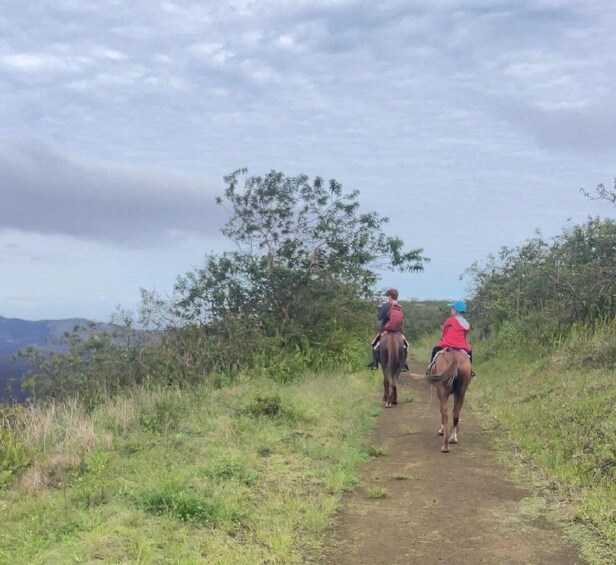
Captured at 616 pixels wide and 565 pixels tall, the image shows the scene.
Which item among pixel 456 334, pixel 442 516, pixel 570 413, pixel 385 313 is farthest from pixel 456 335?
pixel 442 516

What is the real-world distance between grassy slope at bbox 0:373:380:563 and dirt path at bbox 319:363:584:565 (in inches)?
13.2

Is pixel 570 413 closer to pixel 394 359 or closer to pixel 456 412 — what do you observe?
pixel 456 412

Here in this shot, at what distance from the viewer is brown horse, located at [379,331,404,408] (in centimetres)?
1288

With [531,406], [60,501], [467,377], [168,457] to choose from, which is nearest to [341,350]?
[531,406]

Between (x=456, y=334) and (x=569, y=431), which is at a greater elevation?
(x=456, y=334)

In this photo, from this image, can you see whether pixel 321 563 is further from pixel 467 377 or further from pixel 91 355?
pixel 91 355

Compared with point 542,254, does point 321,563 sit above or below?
below

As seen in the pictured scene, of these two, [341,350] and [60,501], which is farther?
[341,350]

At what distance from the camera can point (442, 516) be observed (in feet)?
20.9

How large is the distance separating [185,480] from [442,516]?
2.51 metres

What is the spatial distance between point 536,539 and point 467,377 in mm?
3908

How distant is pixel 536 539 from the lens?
224 inches

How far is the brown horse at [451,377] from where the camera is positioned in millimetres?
9414

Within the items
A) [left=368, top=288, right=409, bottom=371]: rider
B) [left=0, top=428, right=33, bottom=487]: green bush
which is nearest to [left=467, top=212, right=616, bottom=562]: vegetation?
[left=368, top=288, right=409, bottom=371]: rider
